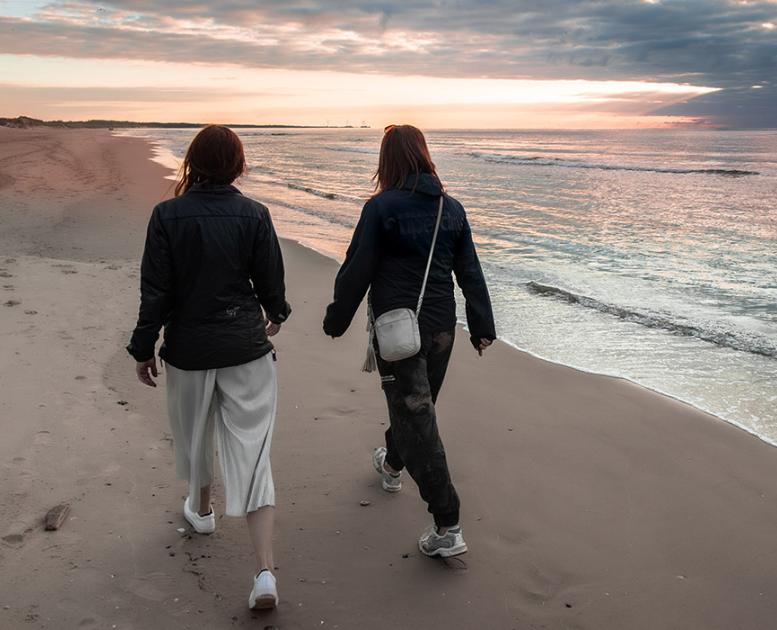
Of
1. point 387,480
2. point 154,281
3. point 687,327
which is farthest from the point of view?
point 687,327

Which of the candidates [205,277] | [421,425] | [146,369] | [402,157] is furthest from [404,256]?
[146,369]

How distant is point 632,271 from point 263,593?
375 inches

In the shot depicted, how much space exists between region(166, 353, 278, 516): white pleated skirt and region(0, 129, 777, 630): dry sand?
1.51ft

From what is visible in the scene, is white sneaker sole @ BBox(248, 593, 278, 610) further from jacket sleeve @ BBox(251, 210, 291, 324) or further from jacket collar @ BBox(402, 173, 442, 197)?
jacket collar @ BBox(402, 173, 442, 197)

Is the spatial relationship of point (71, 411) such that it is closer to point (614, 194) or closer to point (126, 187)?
point (126, 187)

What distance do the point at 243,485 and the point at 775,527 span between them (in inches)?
105

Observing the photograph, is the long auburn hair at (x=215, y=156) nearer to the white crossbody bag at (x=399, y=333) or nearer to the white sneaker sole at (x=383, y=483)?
the white crossbody bag at (x=399, y=333)

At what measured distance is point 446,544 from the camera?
10.6 ft

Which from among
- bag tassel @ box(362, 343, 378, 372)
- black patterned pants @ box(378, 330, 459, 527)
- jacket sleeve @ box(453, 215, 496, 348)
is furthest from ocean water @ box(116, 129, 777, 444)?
bag tassel @ box(362, 343, 378, 372)

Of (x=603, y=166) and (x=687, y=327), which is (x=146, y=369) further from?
(x=603, y=166)

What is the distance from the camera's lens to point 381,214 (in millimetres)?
3006

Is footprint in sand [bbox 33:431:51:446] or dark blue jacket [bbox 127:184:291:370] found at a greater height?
dark blue jacket [bbox 127:184:291:370]

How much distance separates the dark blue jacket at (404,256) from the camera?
9.93 feet

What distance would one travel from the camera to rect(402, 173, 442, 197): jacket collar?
10.1 feet
